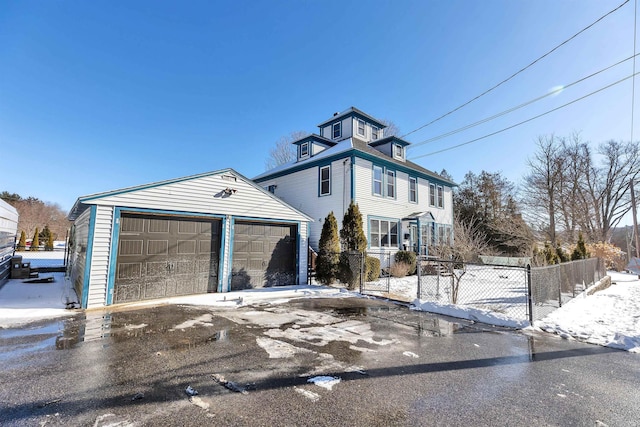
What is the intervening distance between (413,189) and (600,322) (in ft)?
39.5

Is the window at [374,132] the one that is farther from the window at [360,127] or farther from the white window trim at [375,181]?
the white window trim at [375,181]

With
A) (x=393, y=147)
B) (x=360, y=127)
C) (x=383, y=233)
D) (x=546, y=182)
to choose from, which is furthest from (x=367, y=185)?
(x=546, y=182)

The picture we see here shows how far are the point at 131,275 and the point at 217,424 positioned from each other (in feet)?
21.7

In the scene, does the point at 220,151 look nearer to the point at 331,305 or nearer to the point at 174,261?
the point at 174,261

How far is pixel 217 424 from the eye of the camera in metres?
2.39

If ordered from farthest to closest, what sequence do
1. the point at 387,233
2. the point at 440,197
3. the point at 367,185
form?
the point at 440,197
the point at 387,233
the point at 367,185

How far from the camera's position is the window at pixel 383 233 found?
1470cm

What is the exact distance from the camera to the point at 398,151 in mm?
17266

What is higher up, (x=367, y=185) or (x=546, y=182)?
(x=546, y=182)

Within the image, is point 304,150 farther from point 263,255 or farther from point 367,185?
point 263,255

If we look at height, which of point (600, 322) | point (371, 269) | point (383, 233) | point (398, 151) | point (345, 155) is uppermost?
point (398, 151)

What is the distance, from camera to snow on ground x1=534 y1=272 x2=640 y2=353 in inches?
192

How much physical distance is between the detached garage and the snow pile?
495cm

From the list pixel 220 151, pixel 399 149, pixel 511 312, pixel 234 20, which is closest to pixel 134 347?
pixel 511 312
